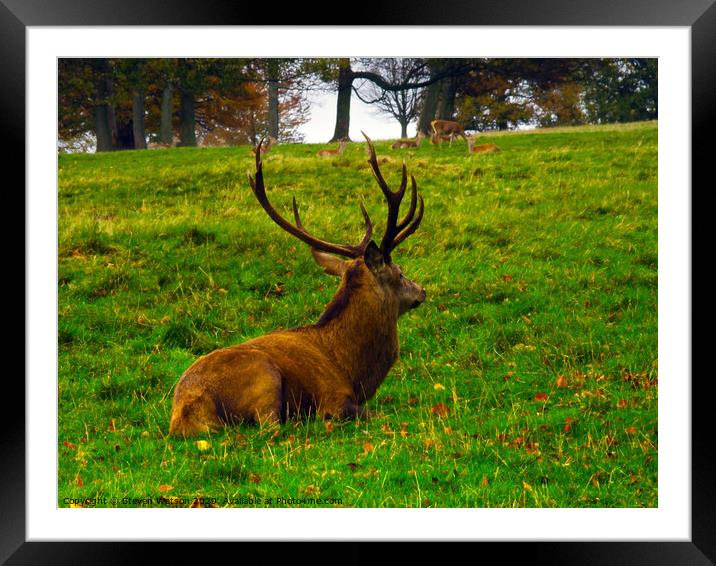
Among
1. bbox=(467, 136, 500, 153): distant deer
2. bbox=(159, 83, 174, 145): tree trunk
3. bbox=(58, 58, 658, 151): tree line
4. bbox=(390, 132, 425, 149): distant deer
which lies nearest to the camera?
bbox=(58, 58, 658, 151): tree line

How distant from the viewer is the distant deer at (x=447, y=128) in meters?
10.5

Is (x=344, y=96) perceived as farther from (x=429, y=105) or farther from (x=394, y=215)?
(x=394, y=215)

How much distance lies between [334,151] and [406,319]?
295 cm

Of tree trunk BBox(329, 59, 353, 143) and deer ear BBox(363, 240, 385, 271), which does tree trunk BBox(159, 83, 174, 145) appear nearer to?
tree trunk BBox(329, 59, 353, 143)

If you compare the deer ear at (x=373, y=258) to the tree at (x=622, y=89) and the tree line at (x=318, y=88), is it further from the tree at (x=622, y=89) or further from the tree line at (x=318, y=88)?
the tree at (x=622, y=89)

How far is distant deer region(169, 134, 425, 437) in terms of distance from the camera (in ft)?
23.6

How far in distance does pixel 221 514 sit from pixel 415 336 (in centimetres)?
387

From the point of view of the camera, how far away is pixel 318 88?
8.44 meters

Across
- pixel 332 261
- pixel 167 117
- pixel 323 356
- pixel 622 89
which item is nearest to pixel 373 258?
pixel 332 261

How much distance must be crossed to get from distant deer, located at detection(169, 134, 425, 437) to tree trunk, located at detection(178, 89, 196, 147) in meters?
2.34

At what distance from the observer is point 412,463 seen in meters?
6.66

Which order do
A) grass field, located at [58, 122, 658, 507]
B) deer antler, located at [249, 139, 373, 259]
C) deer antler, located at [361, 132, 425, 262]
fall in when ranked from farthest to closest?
deer antler, located at [249, 139, 373, 259], deer antler, located at [361, 132, 425, 262], grass field, located at [58, 122, 658, 507]

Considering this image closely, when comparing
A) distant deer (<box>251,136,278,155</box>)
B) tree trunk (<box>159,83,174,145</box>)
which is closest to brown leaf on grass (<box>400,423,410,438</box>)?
tree trunk (<box>159,83,174,145</box>)
